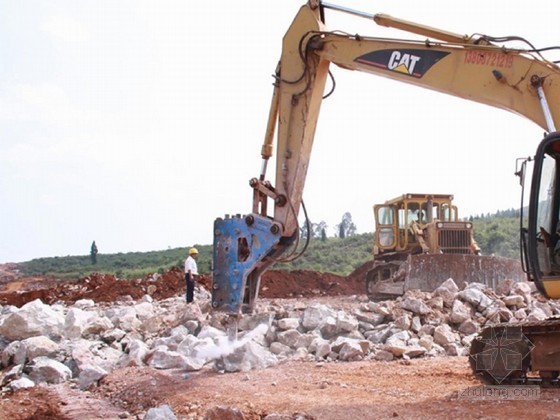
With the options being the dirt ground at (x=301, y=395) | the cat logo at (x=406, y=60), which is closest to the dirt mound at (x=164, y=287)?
the dirt ground at (x=301, y=395)

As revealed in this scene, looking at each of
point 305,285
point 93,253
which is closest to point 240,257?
point 305,285

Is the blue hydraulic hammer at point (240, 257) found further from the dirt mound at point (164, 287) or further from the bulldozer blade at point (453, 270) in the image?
the dirt mound at point (164, 287)

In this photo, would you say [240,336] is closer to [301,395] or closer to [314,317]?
[314,317]

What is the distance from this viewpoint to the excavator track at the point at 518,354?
250 inches

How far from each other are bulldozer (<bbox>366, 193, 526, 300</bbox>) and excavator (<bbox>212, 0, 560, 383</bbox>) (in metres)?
8.85

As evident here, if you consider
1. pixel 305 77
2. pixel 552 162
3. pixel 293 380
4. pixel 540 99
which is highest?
pixel 305 77

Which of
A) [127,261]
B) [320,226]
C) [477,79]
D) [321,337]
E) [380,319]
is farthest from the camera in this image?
[320,226]

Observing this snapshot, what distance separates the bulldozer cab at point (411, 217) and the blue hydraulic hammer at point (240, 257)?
38.5ft

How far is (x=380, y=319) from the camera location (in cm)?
1124

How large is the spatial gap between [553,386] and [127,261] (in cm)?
5059

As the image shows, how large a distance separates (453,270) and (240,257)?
31.4 feet

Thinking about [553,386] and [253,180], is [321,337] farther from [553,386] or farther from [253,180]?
[553,386]

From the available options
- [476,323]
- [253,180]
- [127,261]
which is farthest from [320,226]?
[253,180]

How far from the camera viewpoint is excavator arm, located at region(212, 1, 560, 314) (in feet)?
21.7
